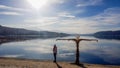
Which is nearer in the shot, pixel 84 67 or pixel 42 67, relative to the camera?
pixel 42 67

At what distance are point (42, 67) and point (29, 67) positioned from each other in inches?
60.9

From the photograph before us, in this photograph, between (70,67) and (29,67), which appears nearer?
(29,67)

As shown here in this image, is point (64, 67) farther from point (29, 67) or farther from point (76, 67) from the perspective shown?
point (29, 67)

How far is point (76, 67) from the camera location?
76.0 feet

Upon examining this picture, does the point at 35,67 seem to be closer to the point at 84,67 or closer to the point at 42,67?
the point at 42,67

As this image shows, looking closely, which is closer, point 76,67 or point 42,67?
point 42,67

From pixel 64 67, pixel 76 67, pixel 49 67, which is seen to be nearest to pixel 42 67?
pixel 49 67

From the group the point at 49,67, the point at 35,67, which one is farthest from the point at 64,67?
the point at 35,67

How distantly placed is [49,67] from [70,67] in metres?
2.82

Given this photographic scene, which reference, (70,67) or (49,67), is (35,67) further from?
(70,67)

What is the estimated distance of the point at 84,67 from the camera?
23547mm

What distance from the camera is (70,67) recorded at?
75.1 feet

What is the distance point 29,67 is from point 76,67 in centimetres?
596

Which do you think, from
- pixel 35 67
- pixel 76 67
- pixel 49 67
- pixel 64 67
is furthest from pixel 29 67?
pixel 76 67
